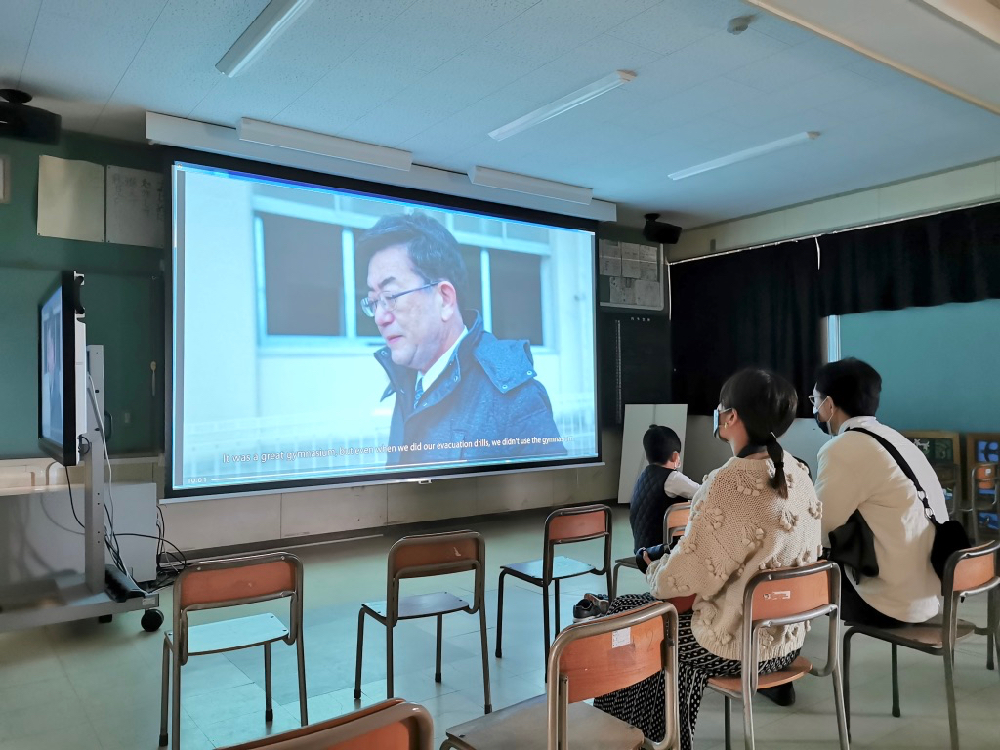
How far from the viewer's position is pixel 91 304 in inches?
181

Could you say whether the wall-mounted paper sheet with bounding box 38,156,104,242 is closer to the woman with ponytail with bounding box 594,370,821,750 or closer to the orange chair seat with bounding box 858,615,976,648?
the woman with ponytail with bounding box 594,370,821,750

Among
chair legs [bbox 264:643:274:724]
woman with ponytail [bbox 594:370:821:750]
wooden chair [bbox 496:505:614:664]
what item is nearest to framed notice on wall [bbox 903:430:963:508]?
wooden chair [bbox 496:505:614:664]

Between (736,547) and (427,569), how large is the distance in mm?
1064

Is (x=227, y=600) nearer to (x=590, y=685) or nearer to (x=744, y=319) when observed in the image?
(x=590, y=685)

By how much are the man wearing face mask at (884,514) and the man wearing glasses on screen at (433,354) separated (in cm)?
327

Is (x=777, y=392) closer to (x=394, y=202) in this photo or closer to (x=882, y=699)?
(x=882, y=699)

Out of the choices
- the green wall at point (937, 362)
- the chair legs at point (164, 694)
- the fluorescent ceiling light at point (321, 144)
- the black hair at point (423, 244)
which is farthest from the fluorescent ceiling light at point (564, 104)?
the green wall at point (937, 362)

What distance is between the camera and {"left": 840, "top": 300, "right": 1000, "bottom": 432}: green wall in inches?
210

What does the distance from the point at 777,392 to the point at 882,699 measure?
5.00 feet

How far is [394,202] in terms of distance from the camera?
523cm

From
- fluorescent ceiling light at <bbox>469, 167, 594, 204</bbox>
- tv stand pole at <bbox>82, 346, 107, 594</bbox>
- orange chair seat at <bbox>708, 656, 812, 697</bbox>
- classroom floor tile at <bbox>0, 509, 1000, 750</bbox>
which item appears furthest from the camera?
fluorescent ceiling light at <bbox>469, 167, 594, 204</bbox>

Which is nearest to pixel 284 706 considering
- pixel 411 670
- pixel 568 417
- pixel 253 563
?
pixel 411 670

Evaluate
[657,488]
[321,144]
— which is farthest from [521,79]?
[657,488]

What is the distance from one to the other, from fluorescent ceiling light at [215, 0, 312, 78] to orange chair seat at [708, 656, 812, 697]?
2.97 metres
